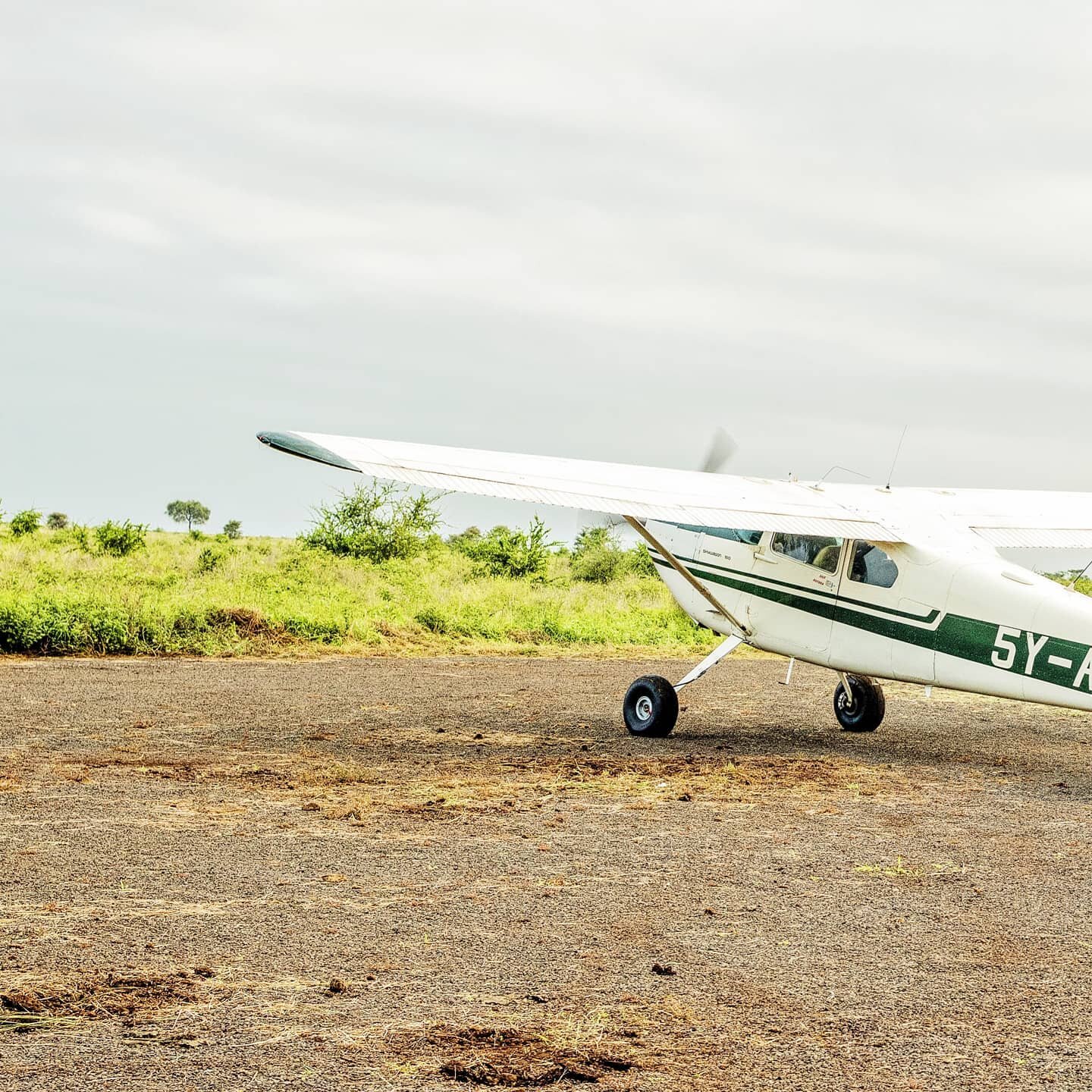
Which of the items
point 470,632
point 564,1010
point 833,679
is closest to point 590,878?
point 564,1010

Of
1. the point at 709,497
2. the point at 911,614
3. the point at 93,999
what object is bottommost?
the point at 93,999

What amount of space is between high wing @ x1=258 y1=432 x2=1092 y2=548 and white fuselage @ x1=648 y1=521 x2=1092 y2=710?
19.5 inches

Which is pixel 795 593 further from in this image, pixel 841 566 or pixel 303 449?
pixel 303 449

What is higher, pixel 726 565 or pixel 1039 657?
pixel 726 565

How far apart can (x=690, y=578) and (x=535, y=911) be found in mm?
7379

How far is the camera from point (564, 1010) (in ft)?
15.2

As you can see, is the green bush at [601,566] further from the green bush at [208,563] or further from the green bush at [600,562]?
the green bush at [208,563]

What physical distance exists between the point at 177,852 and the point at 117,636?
42.9 ft

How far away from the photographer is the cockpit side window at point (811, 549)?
12.0 m

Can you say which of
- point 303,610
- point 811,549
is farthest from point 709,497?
point 303,610

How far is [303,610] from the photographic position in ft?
76.2

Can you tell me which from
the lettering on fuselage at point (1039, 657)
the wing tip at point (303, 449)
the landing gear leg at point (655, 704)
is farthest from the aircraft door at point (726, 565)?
the wing tip at point (303, 449)

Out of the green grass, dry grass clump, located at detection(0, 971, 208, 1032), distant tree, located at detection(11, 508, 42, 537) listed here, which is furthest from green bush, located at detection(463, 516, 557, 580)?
dry grass clump, located at detection(0, 971, 208, 1032)

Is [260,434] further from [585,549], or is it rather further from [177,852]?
[585,549]
